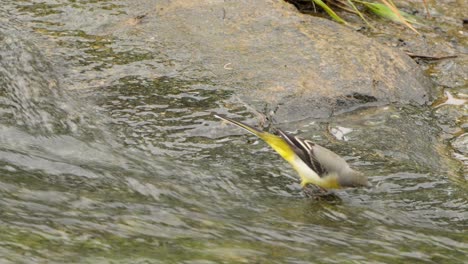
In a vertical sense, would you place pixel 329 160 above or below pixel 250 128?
below

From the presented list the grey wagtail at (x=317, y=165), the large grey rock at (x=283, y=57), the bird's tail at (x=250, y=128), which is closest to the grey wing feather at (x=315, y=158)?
the grey wagtail at (x=317, y=165)

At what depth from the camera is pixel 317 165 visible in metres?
6.02

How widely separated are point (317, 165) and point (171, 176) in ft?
3.41

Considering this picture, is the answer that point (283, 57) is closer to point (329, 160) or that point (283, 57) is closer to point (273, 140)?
point (273, 140)

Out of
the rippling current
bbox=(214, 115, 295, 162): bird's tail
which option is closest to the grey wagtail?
bbox=(214, 115, 295, 162): bird's tail

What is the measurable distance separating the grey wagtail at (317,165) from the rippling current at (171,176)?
0.15 m

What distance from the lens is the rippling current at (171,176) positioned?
4.36 metres

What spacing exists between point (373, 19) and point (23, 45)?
4481 mm

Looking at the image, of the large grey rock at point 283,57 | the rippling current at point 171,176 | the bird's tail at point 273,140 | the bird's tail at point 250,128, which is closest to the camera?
the rippling current at point 171,176

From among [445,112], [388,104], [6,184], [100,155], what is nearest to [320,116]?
[388,104]

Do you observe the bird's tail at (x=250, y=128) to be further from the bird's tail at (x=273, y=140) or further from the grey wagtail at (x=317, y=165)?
the grey wagtail at (x=317, y=165)

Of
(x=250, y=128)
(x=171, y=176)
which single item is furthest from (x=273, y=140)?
(x=171, y=176)

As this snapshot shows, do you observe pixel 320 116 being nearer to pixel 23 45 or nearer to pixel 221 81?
pixel 221 81

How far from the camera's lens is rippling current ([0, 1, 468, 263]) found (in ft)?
14.3
